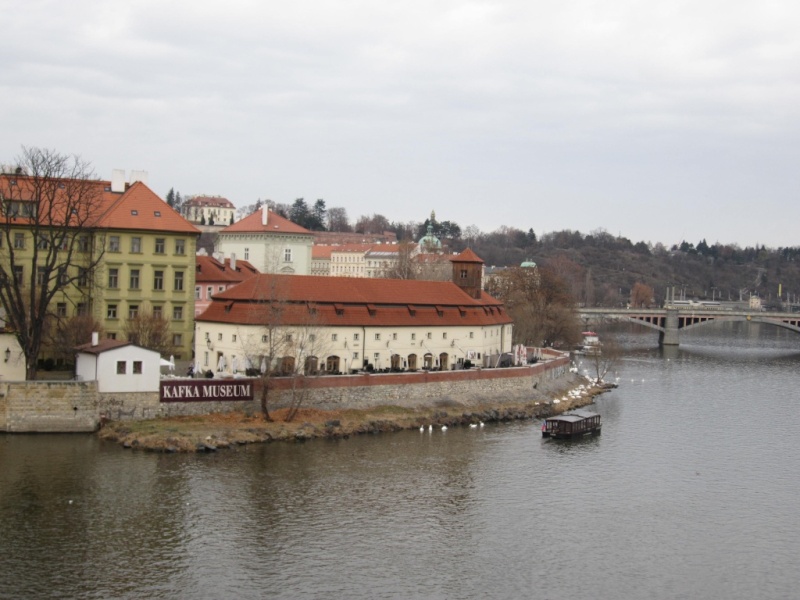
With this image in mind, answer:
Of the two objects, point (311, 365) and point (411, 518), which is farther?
point (311, 365)

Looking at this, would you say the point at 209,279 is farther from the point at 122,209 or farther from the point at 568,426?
the point at 568,426

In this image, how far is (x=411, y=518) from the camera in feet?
102

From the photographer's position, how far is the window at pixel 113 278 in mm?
53219

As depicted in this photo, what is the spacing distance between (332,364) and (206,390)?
8.50m

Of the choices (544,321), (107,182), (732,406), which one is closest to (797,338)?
(544,321)

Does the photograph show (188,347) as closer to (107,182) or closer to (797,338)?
(107,182)

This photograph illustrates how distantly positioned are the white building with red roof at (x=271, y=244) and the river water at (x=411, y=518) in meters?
33.0

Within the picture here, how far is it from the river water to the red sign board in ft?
14.0

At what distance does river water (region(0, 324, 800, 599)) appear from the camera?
25750mm

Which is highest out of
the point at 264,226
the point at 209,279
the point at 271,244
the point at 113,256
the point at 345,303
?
the point at 264,226

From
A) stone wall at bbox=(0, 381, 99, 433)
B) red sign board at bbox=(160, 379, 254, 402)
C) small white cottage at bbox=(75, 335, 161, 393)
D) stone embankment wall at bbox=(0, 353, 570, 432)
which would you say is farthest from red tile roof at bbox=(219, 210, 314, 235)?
stone wall at bbox=(0, 381, 99, 433)

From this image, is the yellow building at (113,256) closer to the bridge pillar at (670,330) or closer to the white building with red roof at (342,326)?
the white building with red roof at (342,326)

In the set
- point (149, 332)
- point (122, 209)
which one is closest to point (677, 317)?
point (122, 209)

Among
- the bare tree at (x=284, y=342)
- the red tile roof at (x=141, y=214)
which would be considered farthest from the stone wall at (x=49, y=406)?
the red tile roof at (x=141, y=214)
